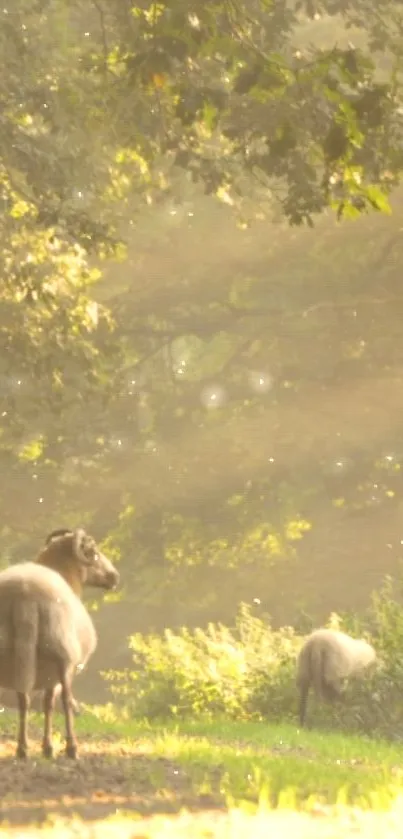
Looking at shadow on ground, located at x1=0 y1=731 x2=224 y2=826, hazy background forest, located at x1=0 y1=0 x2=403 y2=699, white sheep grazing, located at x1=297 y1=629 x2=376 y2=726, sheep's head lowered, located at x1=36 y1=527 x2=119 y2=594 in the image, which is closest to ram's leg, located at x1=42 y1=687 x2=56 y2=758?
shadow on ground, located at x1=0 y1=731 x2=224 y2=826

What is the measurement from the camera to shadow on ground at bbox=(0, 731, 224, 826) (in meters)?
7.34

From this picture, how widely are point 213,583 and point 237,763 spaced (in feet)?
115

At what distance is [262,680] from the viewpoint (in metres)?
21.0

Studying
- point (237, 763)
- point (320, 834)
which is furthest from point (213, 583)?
point (320, 834)

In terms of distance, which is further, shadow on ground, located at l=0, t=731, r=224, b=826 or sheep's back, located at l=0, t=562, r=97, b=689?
sheep's back, located at l=0, t=562, r=97, b=689

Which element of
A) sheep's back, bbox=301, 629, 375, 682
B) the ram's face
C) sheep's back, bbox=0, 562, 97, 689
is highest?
sheep's back, bbox=301, 629, 375, 682

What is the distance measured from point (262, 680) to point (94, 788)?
43.0 feet

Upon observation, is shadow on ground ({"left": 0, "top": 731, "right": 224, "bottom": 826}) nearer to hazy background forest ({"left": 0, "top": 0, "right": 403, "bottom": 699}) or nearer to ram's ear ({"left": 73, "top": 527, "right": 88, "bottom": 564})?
ram's ear ({"left": 73, "top": 527, "right": 88, "bottom": 564})

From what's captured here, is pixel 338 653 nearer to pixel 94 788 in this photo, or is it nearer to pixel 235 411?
pixel 94 788

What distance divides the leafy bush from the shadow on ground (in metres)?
9.21

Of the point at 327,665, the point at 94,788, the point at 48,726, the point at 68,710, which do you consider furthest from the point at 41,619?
the point at 327,665

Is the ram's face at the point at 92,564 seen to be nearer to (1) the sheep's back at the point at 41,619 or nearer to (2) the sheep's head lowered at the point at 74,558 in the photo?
(2) the sheep's head lowered at the point at 74,558

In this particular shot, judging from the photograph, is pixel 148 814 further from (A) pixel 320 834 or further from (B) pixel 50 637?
(B) pixel 50 637

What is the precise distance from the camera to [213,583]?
146ft
